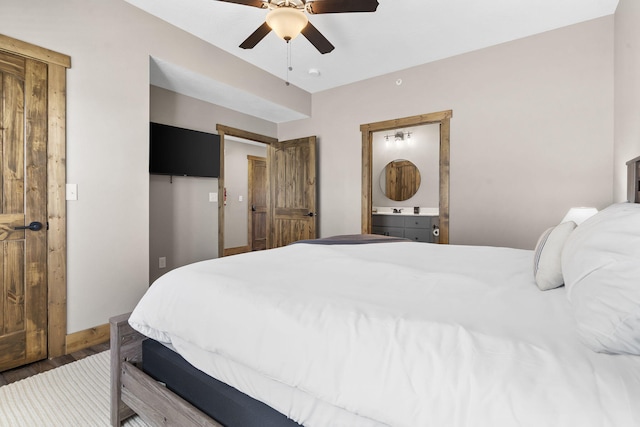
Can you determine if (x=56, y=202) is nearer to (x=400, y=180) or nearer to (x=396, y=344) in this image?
(x=396, y=344)

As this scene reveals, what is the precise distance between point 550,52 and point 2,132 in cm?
453

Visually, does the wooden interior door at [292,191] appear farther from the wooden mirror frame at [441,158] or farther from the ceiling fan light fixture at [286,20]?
the ceiling fan light fixture at [286,20]

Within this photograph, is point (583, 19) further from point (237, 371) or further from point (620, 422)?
point (237, 371)

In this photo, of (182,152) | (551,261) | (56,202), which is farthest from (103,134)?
(551,261)

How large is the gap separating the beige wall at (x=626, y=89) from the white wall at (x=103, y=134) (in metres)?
3.68

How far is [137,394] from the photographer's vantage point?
1365mm

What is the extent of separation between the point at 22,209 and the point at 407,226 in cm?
447

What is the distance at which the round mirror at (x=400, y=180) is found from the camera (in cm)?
544

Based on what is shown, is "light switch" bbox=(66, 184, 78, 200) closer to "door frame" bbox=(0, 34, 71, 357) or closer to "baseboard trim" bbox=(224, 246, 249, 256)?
"door frame" bbox=(0, 34, 71, 357)

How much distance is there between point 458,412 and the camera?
0.66 m

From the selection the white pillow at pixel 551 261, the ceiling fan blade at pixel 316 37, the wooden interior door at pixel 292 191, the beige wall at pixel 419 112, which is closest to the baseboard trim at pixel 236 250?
the wooden interior door at pixel 292 191

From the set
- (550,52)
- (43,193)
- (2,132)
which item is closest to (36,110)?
(2,132)

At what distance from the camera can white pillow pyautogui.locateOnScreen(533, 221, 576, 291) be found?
1076mm

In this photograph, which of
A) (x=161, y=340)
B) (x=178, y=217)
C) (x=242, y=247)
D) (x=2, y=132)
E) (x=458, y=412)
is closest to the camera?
(x=458, y=412)
